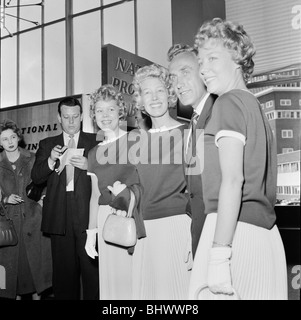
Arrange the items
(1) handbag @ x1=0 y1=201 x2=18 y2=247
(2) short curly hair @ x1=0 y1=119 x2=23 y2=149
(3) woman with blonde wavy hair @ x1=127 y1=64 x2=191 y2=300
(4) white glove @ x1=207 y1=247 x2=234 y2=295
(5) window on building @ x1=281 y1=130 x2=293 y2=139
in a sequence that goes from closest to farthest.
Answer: (4) white glove @ x1=207 y1=247 x2=234 y2=295 → (3) woman with blonde wavy hair @ x1=127 y1=64 x2=191 y2=300 → (5) window on building @ x1=281 y1=130 x2=293 y2=139 → (1) handbag @ x1=0 y1=201 x2=18 y2=247 → (2) short curly hair @ x1=0 y1=119 x2=23 y2=149

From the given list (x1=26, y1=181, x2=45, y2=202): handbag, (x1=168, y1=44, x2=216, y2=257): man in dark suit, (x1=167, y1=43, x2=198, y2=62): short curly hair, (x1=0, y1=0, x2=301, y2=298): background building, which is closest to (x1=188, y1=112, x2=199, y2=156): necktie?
(x1=168, y1=44, x2=216, y2=257): man in dark suit

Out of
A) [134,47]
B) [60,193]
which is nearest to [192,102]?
[60,193]

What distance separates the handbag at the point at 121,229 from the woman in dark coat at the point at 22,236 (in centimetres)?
90

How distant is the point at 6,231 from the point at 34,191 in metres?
0.29

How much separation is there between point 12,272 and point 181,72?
171 centimetres

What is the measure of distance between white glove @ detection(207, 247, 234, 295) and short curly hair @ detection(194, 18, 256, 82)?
0.58 m

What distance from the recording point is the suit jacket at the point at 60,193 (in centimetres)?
258

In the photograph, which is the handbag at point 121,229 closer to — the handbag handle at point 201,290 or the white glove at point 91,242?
the white glove at point 91,242

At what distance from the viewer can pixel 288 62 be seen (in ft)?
7.86

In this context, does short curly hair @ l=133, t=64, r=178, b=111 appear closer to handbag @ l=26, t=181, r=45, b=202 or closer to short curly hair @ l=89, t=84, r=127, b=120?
short curly hair @ l=89, t=84, r=127, b=120

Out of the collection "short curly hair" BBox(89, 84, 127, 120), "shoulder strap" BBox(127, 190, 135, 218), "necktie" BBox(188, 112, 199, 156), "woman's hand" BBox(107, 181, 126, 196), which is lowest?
"shoulder strap" BBox(127, 190, 135, 218)

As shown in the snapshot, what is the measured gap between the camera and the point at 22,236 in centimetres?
293

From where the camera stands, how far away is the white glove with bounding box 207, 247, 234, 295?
1.31 m

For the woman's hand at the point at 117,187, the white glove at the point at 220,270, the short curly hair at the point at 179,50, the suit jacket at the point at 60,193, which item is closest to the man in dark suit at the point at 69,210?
the suit jacket at the point at 60,193
